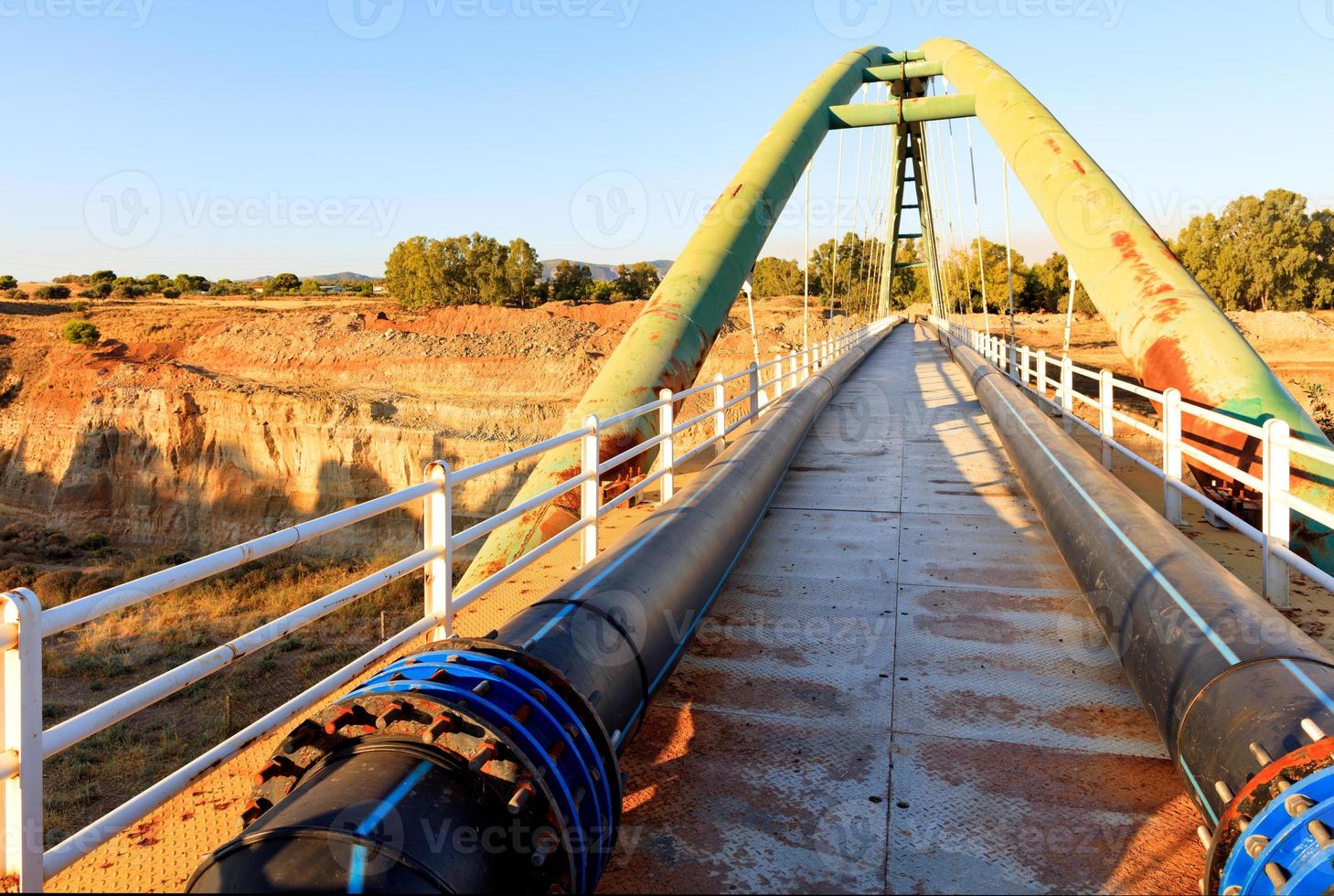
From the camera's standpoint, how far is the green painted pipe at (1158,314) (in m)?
7.00

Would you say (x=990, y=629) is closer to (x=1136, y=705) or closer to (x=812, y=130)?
(x=1136, y=705)

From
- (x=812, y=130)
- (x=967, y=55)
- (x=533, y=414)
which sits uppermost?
(x=967, y=55)

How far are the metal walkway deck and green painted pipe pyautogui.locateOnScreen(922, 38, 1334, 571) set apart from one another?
71.4 inches

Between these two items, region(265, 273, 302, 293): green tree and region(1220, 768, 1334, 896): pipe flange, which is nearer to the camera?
region(1220, 768, 1334, 896): pipe flange

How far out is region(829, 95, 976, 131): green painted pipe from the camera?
17.8 m

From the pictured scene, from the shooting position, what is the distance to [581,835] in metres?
Answer: 2.35

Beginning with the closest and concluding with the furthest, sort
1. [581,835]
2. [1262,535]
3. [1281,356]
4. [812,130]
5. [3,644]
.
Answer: [3,644]
[581,835]
[1262,535]
[812,130]
[1281,356]

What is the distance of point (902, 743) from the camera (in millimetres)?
→ 3830

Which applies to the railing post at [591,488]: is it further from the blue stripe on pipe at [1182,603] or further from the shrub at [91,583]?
the shrub at [91,583]

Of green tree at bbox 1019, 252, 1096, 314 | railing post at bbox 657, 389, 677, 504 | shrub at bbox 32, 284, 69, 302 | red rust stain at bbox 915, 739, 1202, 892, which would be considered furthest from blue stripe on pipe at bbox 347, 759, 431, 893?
green tree at bbox 1019, 252, 1096, 314

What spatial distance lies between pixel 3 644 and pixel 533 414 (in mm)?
42022

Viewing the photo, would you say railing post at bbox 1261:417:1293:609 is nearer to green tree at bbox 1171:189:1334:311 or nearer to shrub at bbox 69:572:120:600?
shrub at bbox 69:572:120:600

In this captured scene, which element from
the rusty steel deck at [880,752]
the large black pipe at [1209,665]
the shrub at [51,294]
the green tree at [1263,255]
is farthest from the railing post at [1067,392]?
the shrub at [51,294]

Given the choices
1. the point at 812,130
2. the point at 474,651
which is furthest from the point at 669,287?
the point at 474,651
